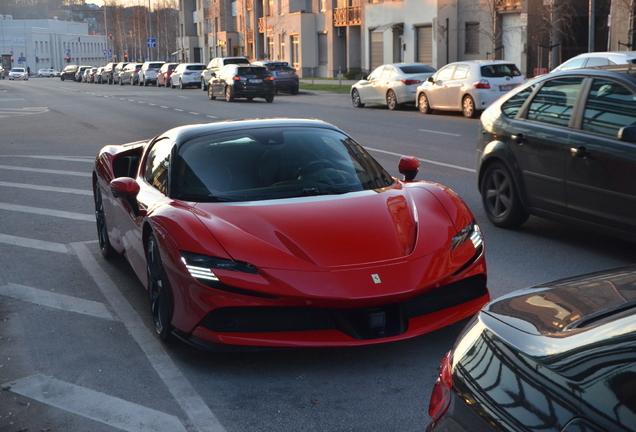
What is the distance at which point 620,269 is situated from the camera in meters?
2.60

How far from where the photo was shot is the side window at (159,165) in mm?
5711

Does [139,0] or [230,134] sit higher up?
[139,0]

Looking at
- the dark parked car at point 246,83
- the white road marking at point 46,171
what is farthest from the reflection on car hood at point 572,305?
the dark parked car at point 246,83

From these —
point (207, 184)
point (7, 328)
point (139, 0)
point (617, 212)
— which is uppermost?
point (139, 0)

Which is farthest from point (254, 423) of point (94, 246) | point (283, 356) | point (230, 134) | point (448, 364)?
point (94, 246)

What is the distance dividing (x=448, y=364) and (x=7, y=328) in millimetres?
3919

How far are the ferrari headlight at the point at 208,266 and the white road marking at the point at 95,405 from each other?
743 millimetres

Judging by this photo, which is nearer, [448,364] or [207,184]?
[448,364]

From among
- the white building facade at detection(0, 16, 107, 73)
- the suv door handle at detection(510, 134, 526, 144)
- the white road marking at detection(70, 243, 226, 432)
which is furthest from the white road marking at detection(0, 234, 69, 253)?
the white building facade at detection(0, 16, 107, 73)

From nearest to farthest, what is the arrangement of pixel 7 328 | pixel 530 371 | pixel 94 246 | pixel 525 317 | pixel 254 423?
pixel 530 371 → pixel 525 317 → pixel 254 423 → pixel 7 328 → pixel 94 246

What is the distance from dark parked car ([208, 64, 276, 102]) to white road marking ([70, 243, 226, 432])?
1045 inches

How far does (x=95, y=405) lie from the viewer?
4.12 m

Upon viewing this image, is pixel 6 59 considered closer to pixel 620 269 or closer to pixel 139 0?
pixel 139 0

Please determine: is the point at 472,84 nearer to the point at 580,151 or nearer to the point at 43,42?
the point at 580,151
